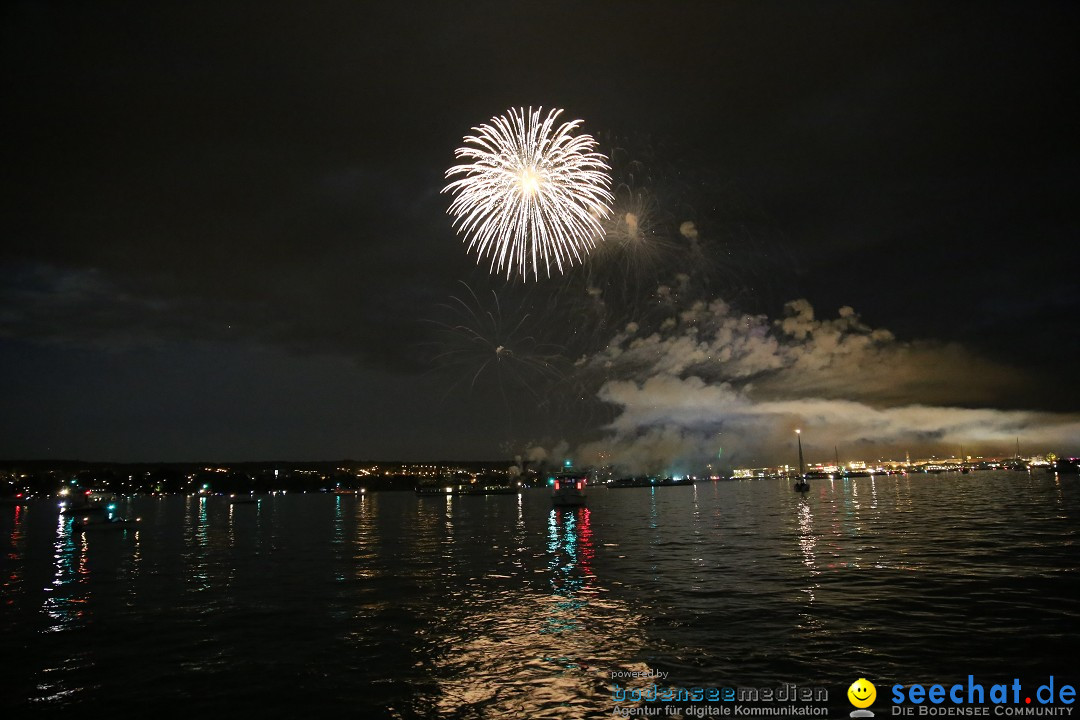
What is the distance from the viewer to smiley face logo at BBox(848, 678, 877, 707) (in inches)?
573

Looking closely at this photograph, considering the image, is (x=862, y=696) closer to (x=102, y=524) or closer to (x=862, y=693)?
(x=862, y=693)

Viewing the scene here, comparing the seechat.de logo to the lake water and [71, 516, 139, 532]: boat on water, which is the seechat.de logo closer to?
the lake water

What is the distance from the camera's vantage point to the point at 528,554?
152 feet

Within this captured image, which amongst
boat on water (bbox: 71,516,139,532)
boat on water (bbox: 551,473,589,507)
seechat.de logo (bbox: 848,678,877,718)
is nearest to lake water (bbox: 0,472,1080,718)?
seechat.de logo (bbox: 848,678,877,718)

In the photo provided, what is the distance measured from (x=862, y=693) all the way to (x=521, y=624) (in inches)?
436

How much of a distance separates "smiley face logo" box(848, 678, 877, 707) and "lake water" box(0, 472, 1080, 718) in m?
0.34

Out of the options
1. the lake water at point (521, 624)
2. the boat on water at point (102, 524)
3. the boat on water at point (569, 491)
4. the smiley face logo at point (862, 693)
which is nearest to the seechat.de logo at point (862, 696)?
the smiley face logo at point (862, 693)

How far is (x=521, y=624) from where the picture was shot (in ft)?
74.4

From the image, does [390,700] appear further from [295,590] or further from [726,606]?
[295,590]

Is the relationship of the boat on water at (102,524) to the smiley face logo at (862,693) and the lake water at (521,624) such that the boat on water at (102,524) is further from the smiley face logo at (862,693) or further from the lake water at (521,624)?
the smiley face logo at (862,693)

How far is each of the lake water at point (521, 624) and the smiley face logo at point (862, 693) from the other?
1.12ft

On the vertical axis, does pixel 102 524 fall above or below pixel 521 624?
below

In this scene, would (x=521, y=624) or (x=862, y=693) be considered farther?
(x=521, y=624)

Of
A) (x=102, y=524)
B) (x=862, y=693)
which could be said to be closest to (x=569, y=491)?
(x=102, y=524)
